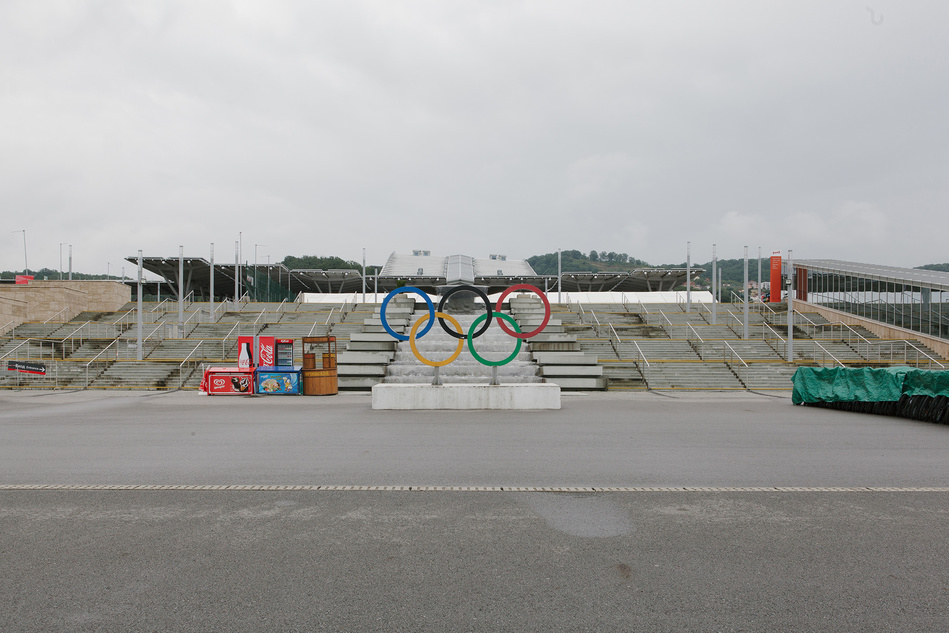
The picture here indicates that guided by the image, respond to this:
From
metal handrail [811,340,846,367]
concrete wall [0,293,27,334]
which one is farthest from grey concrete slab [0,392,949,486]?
concrete wall [0,293,27,334]

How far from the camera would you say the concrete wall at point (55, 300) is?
115 ft

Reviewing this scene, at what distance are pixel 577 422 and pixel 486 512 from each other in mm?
7410

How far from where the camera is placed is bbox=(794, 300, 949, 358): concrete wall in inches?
1271

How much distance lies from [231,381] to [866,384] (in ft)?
66.2

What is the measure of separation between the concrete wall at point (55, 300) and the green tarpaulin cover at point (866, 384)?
4037cm

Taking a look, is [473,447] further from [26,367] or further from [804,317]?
[804,317]

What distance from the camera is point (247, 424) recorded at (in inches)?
492

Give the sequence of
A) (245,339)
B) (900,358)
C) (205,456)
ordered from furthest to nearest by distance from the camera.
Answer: (900,358) → (245,339) → (205,456)

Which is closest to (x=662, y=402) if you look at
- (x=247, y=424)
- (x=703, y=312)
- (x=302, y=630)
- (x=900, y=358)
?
(x=247, y=424)

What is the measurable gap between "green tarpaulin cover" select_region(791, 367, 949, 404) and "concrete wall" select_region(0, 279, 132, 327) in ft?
132

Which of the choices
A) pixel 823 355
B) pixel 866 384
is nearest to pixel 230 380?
pixel 866 384

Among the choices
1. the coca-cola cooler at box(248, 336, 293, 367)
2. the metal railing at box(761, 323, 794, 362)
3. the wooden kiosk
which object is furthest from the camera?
the metal railing at box(761, 323, 794, 362)

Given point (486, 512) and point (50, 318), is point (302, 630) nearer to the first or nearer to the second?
point (486, 512)

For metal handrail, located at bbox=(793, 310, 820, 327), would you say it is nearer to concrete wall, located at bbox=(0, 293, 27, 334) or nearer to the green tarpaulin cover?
the green tarpaulin cover
